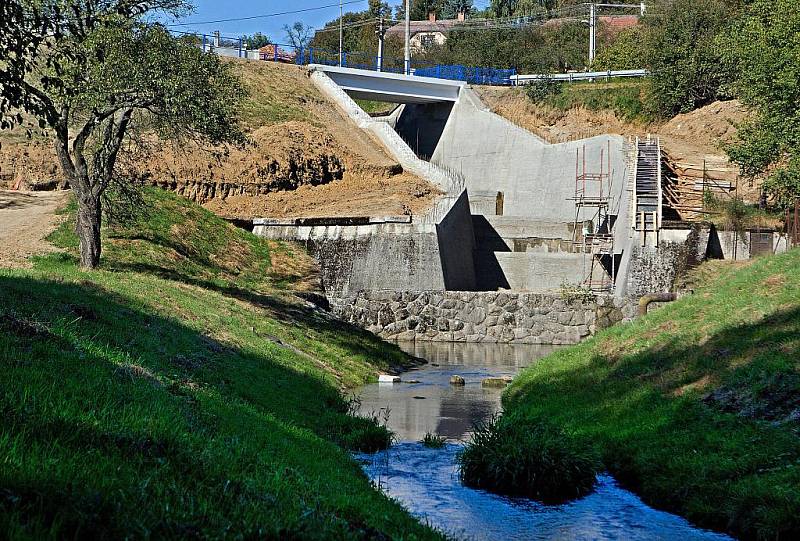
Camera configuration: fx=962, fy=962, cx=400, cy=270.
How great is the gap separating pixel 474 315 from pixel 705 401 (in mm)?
30255

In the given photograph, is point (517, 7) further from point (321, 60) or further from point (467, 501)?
point (467, 501)

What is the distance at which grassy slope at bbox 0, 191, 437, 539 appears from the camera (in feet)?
22.5

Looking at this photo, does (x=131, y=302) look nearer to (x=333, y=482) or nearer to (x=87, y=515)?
(x=333, y=482)

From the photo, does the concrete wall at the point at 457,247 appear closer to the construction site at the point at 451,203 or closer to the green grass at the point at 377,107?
the construction site at the point at 451,203

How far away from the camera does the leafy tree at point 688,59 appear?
75375 mm

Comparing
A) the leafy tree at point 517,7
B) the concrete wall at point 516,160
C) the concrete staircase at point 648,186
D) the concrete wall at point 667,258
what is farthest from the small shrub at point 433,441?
the leafy tree at point 517,7

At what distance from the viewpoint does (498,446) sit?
632 inches

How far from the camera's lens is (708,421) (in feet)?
52.9

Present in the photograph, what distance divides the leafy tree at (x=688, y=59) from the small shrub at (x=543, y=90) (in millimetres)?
8074

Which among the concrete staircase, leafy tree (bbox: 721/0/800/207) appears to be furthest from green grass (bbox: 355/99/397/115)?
leafy tree (bbox: 721/0/800/207)

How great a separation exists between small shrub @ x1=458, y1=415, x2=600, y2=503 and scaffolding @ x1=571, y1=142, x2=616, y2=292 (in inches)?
1495

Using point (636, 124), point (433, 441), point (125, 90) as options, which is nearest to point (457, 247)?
point (125, 90)

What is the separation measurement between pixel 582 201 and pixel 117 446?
60180 millimetres

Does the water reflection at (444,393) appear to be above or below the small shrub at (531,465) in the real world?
below
